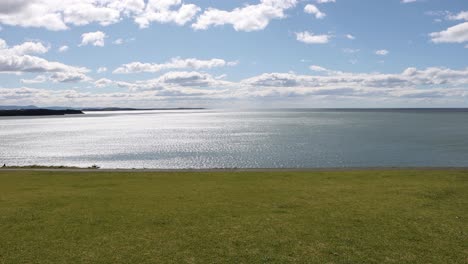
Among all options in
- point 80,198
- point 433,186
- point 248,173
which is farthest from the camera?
point 248,173

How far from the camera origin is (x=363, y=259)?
1281 cm

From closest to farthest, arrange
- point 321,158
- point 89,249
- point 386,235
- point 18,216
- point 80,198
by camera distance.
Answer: point 89,249, point 386,235, point 18,216, point 80,198, point 321,158

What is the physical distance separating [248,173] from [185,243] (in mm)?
18290

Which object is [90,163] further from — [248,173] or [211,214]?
[211,214]

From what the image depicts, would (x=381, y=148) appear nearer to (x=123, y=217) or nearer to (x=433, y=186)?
(x=433, y=186)

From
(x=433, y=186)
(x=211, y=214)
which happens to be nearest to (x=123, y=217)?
(x=211, y=214)

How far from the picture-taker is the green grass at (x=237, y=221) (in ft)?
44.0

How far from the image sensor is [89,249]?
13906 mm

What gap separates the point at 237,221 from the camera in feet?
56.5

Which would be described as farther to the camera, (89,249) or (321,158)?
(321,158)

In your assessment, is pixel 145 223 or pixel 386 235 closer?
pixel 386 235

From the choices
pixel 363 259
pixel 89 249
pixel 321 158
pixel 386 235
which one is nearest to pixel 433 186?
pixel 386 235

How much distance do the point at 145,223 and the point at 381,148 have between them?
2548 inches

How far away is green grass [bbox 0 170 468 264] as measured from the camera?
13.4 meters
